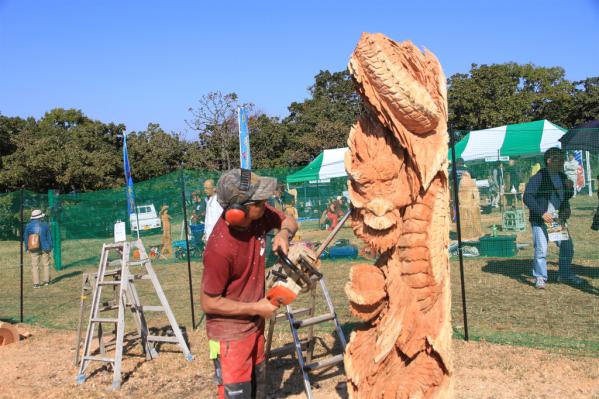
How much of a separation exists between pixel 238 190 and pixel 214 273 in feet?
1.36

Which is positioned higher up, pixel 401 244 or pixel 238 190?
pixel 238 190

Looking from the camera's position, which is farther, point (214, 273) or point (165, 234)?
point (165, 234)

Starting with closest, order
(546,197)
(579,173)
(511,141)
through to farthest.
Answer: (546,197) → (579,173) → (511,141)

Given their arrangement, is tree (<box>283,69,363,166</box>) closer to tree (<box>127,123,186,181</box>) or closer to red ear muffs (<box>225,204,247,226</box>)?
tree (<box>127,123,186,181</box>)

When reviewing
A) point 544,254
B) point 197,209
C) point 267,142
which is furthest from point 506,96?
point 544,254

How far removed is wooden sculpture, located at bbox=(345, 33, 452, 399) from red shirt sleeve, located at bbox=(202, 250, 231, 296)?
627 mm

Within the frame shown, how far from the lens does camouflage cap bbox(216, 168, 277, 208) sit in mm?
2348

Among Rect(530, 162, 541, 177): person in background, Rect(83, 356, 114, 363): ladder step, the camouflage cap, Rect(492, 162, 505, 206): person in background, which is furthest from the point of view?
Rect(492, 162, 505, 206): person in background

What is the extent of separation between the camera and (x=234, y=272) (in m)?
2.55

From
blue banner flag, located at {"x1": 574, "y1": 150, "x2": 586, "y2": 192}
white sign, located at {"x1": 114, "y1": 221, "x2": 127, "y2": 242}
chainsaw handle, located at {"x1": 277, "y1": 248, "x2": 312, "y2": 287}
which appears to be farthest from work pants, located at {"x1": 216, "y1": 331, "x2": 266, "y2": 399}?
blue banner flag, located at {"x1": 574, "y1": 150, "x2": 586, "y2": 192}

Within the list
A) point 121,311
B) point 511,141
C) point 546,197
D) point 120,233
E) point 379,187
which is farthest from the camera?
point 511,141

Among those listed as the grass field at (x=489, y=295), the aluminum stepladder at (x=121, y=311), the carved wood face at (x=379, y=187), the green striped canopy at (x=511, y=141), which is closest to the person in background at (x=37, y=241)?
the grass field at (x=489, y=295)

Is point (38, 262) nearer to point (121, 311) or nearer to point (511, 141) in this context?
point (121, 311)

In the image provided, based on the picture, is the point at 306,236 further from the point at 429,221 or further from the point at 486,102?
the point at 486,102
